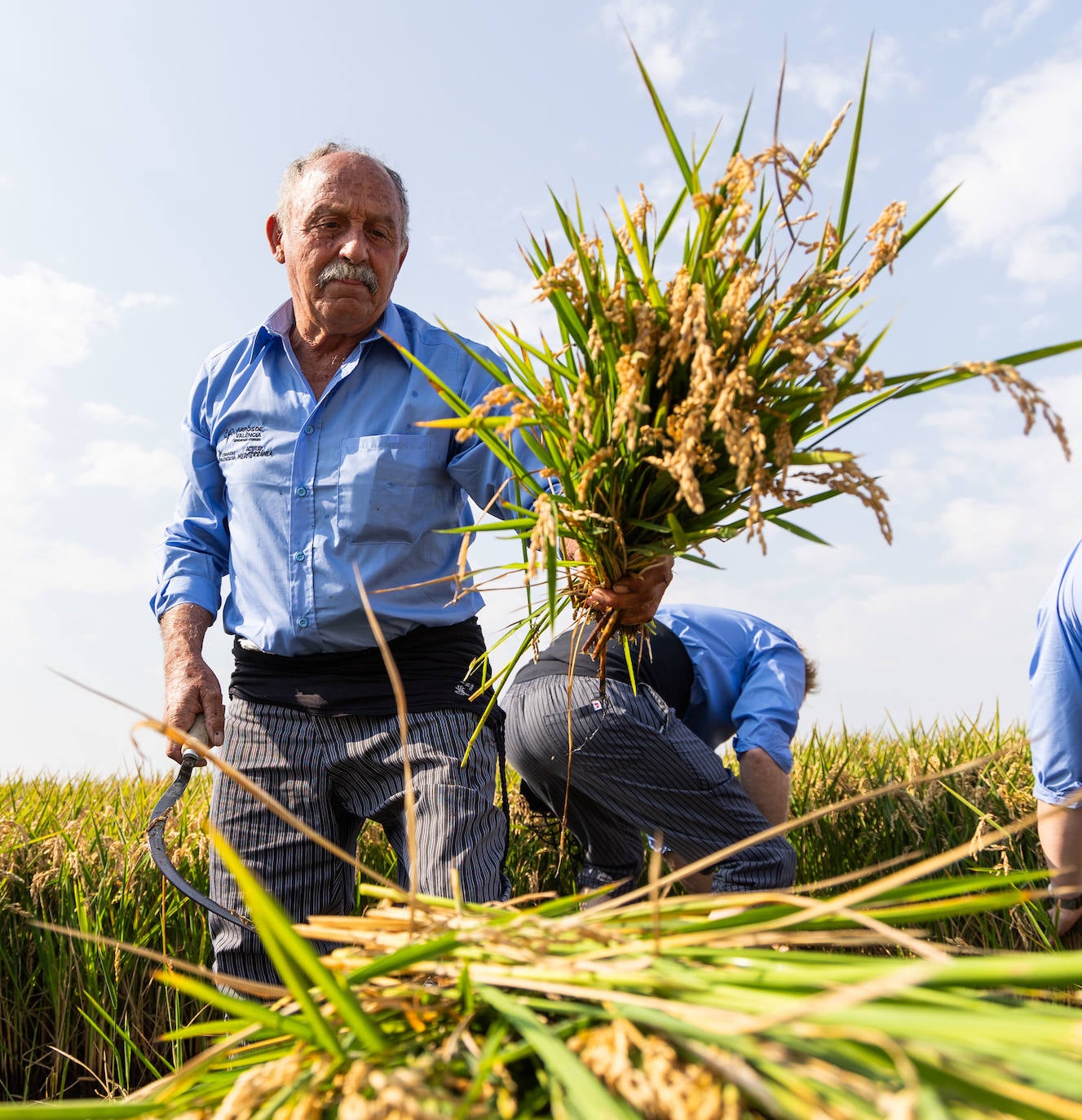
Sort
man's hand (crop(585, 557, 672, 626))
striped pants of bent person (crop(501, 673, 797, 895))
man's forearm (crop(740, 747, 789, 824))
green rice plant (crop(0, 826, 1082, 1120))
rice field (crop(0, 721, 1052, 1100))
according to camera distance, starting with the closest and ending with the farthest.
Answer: green rice plant (crop(0, 826, 1082, 1120))
man's hand (crop(585, 557, 672, 626))
striped pants of bent person (crop(501, 673, 797, 895))
rice field (crop(0, 721, 1052, 1100))
man's forearm (crop(740, 747, 789, 824))

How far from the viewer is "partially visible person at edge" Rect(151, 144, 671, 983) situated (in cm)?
243

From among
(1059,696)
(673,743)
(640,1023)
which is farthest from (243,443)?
(1059,696)

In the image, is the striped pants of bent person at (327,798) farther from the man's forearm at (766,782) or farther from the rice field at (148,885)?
the man's forearm at (766,782)

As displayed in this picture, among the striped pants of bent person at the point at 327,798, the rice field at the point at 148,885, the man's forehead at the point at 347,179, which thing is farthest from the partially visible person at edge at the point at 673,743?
the man's forehead at the point at 347,179

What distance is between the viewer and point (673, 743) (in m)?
A: 2.85

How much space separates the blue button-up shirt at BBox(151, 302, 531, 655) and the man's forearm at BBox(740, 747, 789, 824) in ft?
4.28

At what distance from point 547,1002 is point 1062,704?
268cm

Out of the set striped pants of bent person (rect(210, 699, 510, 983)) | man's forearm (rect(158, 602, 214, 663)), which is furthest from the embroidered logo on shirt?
striped pants of bent person (rect(210, 699, 510, 983))

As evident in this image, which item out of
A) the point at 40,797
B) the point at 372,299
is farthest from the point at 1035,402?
the point at 40,797

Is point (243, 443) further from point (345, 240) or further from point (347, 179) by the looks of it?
point (347, 179)

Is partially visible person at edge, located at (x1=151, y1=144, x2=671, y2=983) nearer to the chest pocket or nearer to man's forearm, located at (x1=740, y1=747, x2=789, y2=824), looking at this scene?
the chest pocket

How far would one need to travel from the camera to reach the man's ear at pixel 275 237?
2.92 meters

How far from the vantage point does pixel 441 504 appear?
101 inches

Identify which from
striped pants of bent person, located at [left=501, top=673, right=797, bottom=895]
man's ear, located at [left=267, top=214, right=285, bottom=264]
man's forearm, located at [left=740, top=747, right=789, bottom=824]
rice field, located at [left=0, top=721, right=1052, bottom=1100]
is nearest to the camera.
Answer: striped pants of bent person, located at [left=501, top=673, right=797, bottom=895]
